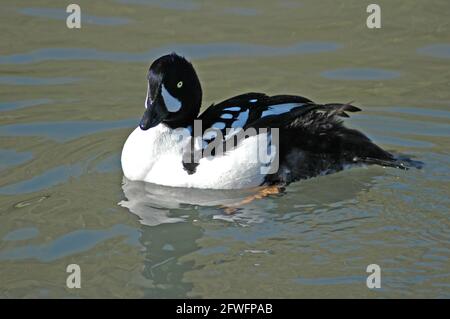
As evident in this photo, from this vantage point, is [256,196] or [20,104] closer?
[256,196]

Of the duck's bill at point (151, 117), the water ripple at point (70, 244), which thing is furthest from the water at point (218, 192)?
the duck's bill at point (151, 117)

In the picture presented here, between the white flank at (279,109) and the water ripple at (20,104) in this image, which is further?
the water ripple at (20,104)

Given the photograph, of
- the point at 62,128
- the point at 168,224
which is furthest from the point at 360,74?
the point at 168,224

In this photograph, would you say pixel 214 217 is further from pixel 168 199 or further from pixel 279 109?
pixel 279 109

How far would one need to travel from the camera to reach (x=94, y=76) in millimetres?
11477

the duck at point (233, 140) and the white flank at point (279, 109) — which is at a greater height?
the white flank at point (279, 109)

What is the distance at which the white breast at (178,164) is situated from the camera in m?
8.37

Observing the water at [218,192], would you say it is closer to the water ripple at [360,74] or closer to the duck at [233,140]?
the water ripple at [360,74]

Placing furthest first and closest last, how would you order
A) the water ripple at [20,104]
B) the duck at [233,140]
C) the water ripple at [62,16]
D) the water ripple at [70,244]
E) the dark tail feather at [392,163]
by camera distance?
the water ripple at [62,16] < the water ripple at [20,104] < the dark tail feather at [392,163] < the duck at [233,140] < the water ripple at [70,244]

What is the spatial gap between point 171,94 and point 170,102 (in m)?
0.07

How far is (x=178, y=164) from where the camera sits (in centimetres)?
847

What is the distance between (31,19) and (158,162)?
4934mm
